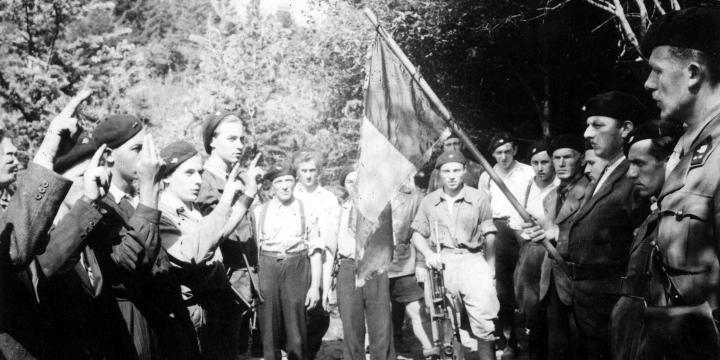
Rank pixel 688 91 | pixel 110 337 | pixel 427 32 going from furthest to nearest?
pixel 427 32
pixel 110 337
pixel 688 91

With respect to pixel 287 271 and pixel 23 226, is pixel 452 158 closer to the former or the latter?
pixel 287 271

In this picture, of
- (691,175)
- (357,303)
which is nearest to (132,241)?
(691,175)

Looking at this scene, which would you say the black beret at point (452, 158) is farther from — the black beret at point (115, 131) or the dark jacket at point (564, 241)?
the black beret at point (115, 131)

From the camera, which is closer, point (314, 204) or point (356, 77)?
point (314, 204)

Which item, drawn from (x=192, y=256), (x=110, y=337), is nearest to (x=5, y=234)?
(x=110, y=337)

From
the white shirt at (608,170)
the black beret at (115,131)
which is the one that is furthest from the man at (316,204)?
the black beret at (115,131)

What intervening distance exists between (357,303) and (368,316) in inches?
6.9

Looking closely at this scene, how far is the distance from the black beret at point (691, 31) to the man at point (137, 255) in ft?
7.82

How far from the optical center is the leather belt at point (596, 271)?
434cm

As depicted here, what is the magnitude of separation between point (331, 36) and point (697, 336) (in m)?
13.7

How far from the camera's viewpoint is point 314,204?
23.2 feet

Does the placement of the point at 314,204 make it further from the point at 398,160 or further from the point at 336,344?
the point at 398,160

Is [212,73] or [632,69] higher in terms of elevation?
[212,73]

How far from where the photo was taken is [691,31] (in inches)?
99.8
